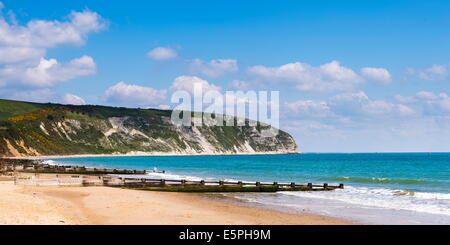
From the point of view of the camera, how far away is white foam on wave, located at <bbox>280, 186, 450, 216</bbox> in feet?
98.7

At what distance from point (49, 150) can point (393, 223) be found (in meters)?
178

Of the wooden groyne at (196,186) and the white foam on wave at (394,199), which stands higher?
the wooden groyne at (196,186)

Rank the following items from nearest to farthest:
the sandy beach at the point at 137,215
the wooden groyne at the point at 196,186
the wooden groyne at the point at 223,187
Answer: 1. the sandy beach at the point at 137,215
2. the wooden groyne at the point at 223,187
3. the wooden groyne at the point at 196,186

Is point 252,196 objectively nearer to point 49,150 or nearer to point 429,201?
point 429,201

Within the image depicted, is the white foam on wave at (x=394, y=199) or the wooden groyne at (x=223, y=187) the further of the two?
the wooden groyne at (x=223, y=187)

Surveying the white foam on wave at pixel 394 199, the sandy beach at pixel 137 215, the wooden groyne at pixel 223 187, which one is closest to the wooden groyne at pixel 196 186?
the wooden groyne at pixel 223 187

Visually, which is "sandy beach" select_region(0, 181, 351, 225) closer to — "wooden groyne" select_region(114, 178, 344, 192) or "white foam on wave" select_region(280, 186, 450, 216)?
"white foam on wave" select_region(280, 186, 450, 216)

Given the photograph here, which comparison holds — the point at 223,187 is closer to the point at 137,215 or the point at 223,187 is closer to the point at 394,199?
the point at 394,199

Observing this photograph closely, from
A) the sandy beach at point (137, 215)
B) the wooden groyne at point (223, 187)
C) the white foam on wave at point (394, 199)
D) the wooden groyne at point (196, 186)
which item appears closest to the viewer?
the sandy beach at point (137, 215)

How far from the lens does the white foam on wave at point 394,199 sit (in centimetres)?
3008

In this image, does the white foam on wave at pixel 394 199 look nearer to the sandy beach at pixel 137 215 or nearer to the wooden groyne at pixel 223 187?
the wooden groyne at pixel 223 187
